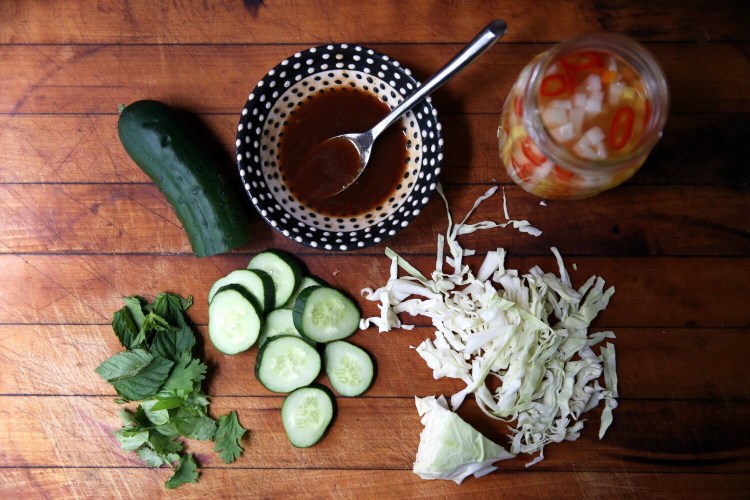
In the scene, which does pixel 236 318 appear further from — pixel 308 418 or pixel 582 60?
pixel 582 60

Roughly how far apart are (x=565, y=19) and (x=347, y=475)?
1.92m

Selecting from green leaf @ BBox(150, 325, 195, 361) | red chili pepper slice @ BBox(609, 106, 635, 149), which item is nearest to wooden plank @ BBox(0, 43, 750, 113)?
red chili pepper slice @ BBox(609, 106, 635, 149)

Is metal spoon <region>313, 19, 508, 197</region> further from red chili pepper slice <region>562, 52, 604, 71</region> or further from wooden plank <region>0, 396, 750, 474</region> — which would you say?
wooden plank <region>0, 396, 750, 474</region>

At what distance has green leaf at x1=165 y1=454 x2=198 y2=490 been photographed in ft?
6.91

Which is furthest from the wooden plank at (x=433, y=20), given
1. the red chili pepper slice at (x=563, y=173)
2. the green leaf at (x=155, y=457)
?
the green leaf at (x=155, y=457)

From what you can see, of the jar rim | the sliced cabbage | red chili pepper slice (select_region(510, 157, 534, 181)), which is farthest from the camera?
the sliced cabbage

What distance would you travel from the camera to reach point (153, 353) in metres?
2.07

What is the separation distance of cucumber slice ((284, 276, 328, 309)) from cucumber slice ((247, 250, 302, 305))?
22mm

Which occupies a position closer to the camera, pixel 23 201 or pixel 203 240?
pixel 203 240

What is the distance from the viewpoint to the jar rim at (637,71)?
165cm

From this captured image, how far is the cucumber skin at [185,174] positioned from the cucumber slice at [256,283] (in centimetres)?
14

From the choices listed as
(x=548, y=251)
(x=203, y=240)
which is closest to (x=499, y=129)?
(x=548, y=251)

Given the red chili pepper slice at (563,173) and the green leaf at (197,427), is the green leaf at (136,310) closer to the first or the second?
the green leaf at (197,427)

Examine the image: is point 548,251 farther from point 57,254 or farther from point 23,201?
point 23,201
